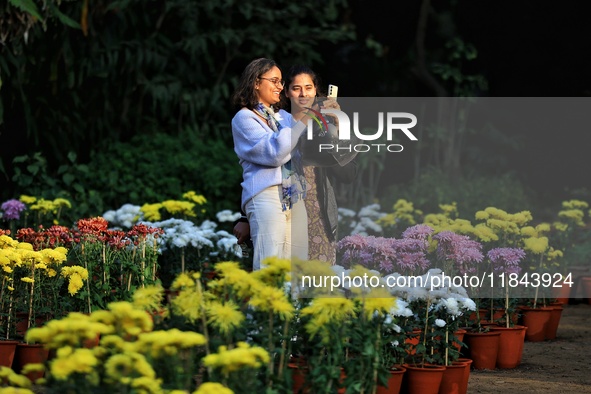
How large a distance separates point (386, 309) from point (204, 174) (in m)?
6.04

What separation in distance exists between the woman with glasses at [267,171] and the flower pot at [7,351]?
4.06ft

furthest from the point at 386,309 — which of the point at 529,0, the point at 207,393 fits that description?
the point at 529,0

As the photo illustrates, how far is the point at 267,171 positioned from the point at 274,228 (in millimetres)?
276

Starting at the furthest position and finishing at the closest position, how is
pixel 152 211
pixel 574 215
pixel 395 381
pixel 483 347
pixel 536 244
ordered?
pixel 574 215, pixel 152 211, pixel 536 244, pixel 483 347, pixel 395 381

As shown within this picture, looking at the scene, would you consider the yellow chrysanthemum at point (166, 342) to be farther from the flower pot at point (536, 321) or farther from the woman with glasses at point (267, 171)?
the flower pot at point (536, 321)

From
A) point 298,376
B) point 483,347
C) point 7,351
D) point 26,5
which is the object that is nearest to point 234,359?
point 298,376

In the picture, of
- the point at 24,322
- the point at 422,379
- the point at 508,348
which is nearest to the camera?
the point at 422,379

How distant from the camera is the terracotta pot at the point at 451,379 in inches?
215

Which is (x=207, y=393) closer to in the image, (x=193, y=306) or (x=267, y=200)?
(x=193, y=306)

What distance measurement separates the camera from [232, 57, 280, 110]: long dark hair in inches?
223

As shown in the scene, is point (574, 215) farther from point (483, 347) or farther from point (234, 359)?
point (234, 359)

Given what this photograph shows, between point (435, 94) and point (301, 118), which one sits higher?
point (435, 94)

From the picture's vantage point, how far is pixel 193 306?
3.97m

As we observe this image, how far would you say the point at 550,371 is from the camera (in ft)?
21.0
